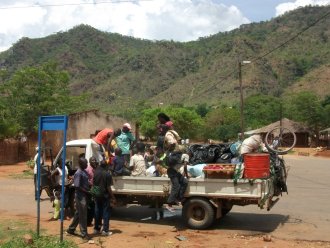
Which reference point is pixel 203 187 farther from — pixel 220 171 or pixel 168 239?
pixel 168 239

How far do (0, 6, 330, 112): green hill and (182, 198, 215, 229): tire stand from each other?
7991 centimetres

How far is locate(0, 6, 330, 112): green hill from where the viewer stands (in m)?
113

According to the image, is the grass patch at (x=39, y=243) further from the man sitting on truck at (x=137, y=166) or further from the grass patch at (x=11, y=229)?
the man sitting on truck at (x=137, y=166)

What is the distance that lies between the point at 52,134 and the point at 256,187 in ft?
86.5

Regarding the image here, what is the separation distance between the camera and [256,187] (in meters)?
10.1

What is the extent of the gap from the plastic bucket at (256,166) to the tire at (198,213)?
3.54ft

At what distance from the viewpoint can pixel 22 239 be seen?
8.99 metres

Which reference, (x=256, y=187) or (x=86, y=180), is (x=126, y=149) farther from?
(x=256, y=187)

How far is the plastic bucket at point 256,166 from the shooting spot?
33.4 ft

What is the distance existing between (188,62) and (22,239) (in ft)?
427

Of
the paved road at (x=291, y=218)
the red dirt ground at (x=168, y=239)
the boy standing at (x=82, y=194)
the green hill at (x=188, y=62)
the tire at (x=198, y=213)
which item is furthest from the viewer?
the green hill at (x=188, y=62)

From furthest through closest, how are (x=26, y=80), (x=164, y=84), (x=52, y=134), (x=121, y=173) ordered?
(x=164, y=84) → (x=26, y=80) → (x=52, y=134) → (x=121, y=173)

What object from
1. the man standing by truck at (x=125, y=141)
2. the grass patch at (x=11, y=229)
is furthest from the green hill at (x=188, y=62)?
the grass patch at (x=11, y=229)

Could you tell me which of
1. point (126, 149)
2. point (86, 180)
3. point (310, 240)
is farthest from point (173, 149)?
point (310, 240)
